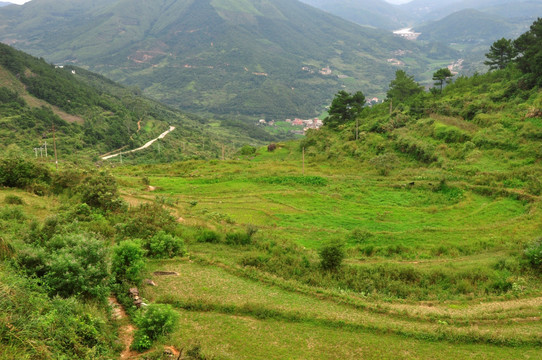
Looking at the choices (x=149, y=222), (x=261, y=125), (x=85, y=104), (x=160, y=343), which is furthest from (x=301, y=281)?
(x=261, y=125)

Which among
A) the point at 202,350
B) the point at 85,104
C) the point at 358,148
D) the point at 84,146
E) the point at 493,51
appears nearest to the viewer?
the point at 202,350

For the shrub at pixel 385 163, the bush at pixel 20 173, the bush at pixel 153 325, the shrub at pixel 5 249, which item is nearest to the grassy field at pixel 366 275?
the bush at pixel 153 325

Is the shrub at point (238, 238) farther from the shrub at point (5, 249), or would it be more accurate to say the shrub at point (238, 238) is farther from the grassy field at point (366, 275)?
the shrub at point (5, 249)

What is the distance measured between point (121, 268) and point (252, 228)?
8912 millimetres

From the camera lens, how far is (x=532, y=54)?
47.2 metres

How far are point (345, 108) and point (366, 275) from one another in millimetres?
51943

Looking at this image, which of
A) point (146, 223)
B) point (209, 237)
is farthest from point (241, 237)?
point (146, 223)

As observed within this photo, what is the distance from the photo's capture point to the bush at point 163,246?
59.1ft

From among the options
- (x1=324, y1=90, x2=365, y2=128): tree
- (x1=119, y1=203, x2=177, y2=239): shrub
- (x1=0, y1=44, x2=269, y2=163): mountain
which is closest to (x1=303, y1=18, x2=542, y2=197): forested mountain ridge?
(x1=324, y1=90, x2=365, y2=128): tree

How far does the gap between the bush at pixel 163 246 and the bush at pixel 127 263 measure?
3.52 m

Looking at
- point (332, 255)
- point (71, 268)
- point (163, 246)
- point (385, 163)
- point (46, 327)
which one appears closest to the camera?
point (46, 327)

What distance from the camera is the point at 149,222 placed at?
2052 cm

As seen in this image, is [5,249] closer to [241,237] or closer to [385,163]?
[241,237]

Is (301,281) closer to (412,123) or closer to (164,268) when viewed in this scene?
(164,268)
